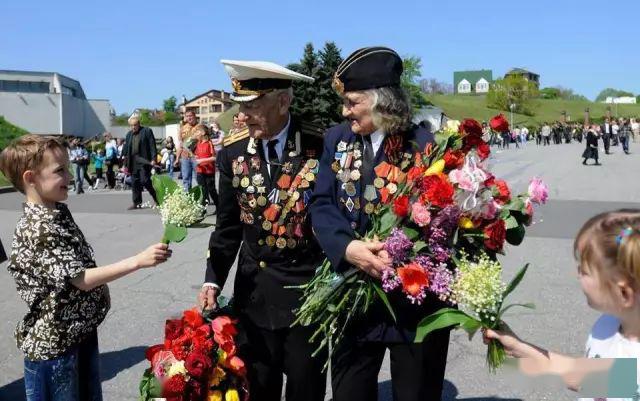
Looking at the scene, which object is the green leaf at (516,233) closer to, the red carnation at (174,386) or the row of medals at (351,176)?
the row of medals at (351,176)

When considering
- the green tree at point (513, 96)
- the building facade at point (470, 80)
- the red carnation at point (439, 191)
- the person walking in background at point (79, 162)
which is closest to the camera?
the red carnation at point (439, 191)

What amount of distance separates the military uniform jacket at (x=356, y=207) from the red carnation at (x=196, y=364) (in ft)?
2.23

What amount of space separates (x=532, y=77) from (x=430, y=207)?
167 m

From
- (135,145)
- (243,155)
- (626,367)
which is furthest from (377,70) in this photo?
(135,145)

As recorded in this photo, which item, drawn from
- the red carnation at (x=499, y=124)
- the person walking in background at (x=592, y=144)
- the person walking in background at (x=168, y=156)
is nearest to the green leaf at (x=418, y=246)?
the red carnation at (x=499, y=124)

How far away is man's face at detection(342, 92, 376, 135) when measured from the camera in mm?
2584

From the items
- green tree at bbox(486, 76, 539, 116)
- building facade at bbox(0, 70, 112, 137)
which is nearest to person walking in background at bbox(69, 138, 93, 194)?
building facade at bbox(0, 70, 112, 137)

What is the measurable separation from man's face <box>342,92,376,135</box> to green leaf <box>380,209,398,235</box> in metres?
0.38

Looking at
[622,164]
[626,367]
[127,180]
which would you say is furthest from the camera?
[622,164]

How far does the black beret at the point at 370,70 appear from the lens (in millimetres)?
2566

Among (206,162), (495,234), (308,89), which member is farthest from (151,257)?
(308,89)

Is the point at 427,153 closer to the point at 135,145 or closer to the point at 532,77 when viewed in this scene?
the point at 135,145

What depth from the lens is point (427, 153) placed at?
252cm

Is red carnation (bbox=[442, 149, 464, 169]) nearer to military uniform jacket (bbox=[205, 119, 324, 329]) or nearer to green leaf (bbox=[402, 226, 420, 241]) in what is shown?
green leaf (bbox=[402, 226, 420, 241])
